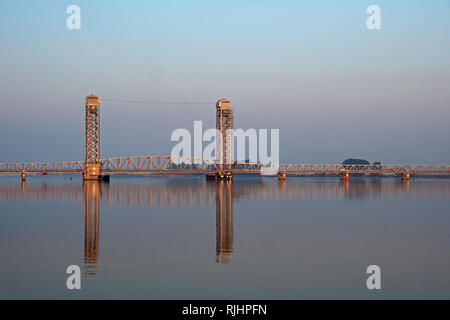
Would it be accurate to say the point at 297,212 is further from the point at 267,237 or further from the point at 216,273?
the point at 216,273

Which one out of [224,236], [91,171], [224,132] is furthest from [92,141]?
[224,236]

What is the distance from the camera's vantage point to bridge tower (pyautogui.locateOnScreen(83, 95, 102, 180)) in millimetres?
137750

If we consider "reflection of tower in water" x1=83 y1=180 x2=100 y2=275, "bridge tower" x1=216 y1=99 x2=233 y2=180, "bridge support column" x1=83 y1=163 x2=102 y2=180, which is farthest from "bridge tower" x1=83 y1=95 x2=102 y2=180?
"reflection of tower in water" x1=83 y1=180 x2=100 y2=275

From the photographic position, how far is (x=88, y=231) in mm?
28562

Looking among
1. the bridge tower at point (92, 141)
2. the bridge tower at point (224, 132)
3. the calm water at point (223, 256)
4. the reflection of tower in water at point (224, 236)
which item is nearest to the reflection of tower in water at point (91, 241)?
the calm water at point (223, 256)

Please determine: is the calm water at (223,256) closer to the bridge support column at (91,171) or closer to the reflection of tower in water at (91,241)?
the reflection of tower in water at (91,241)

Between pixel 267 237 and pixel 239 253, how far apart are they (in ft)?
17.5

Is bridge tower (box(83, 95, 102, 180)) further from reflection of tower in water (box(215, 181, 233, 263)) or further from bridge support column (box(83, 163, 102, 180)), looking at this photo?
reflection of tower in water (box(215, 181, 233, 263))

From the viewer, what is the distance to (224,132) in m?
153

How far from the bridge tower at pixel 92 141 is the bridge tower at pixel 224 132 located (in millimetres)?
33028

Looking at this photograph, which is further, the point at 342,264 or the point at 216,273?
the point at 342,264

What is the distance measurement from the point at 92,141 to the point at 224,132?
36174 millimetres
